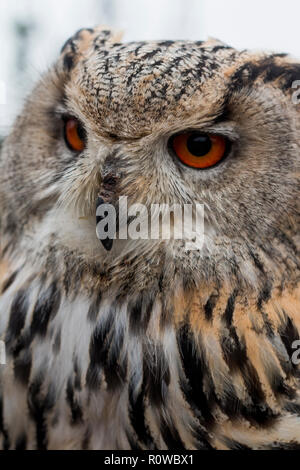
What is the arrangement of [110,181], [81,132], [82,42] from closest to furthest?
Result: [110,181] < [81,132] < [82,42]

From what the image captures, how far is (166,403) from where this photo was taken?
1.34 metres

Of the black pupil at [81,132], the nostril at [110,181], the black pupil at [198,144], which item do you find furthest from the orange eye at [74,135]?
the black pupil at [198,144]

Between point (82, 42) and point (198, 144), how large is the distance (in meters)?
0.58

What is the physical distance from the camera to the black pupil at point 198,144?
1283mm

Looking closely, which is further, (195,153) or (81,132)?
(81,132)

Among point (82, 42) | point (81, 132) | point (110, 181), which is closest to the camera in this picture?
point (110, 181)

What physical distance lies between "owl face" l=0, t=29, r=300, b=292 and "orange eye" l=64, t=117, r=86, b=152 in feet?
0.08

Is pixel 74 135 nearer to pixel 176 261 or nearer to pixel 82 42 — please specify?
pixel 82 42

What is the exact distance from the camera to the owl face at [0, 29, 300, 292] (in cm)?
125

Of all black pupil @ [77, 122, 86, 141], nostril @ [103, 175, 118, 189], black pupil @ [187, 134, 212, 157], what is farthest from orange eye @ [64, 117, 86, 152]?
black pupil @ [187, 134, 212, 157]

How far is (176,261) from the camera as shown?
1295 mm

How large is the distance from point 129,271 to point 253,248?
337 mm
